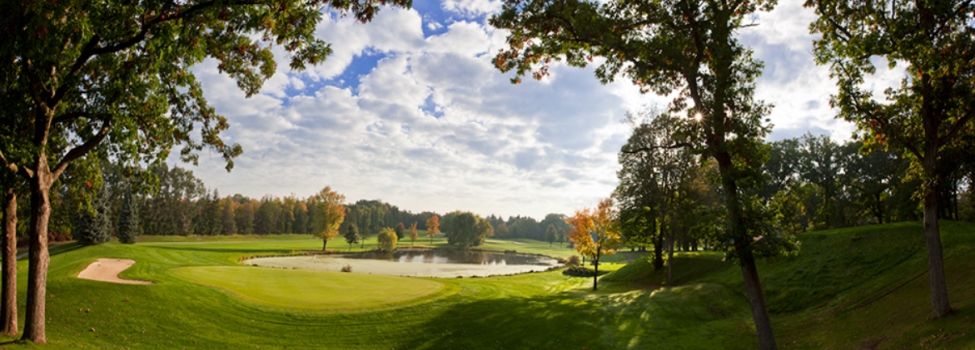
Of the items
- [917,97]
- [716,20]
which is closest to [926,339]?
[917,97]

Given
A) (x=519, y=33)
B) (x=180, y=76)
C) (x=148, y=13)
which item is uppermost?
(x=519, y=33)

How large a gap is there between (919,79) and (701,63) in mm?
7412

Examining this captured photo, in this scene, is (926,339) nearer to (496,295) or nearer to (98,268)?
(496,295)

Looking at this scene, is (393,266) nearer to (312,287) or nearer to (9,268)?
(312,287)

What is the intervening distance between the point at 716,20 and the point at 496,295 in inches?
687

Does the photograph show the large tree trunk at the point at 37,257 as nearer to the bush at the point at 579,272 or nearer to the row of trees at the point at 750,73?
the row of trees at the point at 750,73

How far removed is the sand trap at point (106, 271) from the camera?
65.3 ft

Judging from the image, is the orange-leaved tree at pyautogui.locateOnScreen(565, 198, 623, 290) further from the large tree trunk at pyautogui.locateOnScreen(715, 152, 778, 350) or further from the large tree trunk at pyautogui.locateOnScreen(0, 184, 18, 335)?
the large tree trunk at pyautogui.locateOnScreen(0, 184, 18, 335)

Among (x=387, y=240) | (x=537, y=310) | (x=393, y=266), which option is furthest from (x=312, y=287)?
(x=387, y=240)

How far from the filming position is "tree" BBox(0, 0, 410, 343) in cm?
855

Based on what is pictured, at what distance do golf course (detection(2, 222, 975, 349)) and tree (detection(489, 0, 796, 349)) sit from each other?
5.73ft

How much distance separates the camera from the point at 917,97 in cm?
1277

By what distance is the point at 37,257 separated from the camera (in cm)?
1105

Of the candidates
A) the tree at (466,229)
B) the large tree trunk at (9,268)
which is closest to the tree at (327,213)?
the tree at (466,229)
